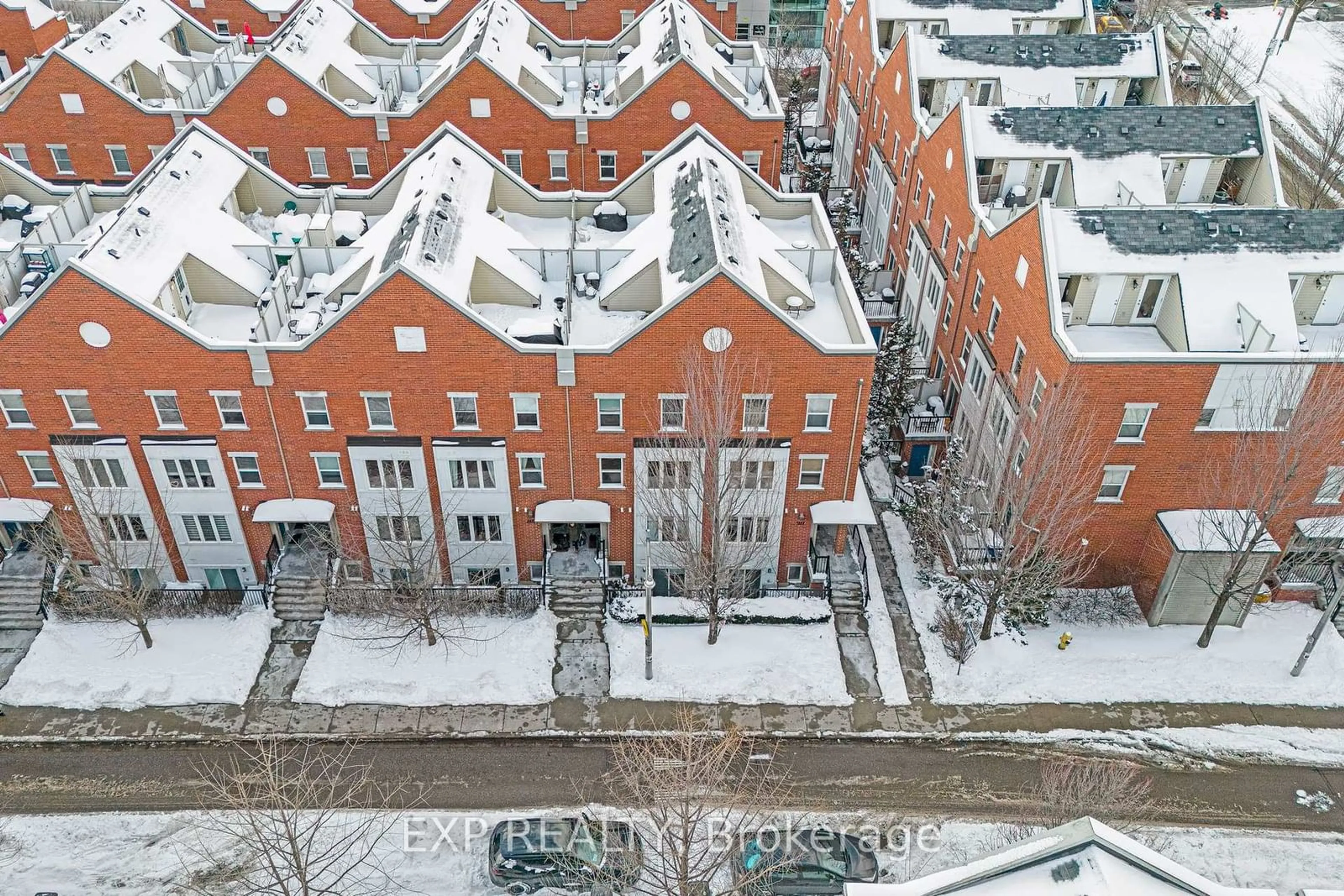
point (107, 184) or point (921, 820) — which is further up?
point (107, 184)

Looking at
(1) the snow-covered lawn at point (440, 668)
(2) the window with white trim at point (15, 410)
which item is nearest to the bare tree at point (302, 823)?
(1) the snow-covered lawn at point (440, 668)

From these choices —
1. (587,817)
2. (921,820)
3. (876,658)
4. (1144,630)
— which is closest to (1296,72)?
(1144,630)

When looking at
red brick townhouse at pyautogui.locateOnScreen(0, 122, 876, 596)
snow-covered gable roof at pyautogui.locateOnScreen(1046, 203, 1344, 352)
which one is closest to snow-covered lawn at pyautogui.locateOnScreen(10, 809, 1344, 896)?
red brick townhouse at pyautogui.locateOnScreen(0, 122, 876, 596)

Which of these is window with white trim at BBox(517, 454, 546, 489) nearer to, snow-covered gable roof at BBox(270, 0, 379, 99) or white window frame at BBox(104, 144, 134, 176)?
snow-covered gable roof at BBox(270, 0, 379, 99)

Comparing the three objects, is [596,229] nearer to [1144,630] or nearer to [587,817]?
[587,817]

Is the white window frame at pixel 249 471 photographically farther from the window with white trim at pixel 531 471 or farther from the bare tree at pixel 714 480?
the bare tree at pixel 714 480

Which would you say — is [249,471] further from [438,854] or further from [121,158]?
[121,158]

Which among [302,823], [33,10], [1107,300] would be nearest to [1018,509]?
[1107,300]
